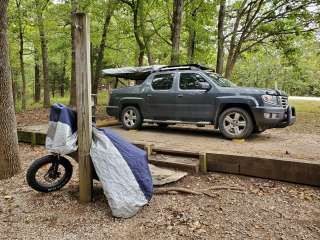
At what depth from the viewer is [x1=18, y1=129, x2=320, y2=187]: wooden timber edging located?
4.41 metres

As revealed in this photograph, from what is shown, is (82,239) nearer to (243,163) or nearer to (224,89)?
(243,163)

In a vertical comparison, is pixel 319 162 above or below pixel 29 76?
below

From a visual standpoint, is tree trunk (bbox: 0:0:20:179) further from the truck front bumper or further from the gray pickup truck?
the truck front bumper

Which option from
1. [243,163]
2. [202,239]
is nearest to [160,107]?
[243,163]

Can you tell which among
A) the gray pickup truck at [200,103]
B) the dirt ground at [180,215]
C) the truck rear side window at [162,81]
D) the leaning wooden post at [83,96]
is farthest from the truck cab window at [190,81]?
the leaning wooden post at [83,96]

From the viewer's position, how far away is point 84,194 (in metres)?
4.06

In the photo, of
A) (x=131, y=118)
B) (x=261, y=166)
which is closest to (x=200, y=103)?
(x=131, y=118)

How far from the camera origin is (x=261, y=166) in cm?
471

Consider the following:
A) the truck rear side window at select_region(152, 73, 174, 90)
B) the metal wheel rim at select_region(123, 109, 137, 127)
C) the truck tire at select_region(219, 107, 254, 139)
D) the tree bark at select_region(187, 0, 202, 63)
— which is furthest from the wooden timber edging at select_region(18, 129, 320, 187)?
the tree bark at select_region(187, 0, 202, 63)

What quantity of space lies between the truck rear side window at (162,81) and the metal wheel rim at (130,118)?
3.15ft

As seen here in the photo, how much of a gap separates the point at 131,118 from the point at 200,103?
218 cm

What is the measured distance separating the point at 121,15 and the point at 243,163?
43.6 ft

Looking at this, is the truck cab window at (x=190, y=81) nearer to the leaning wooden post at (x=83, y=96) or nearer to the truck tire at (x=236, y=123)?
the truck tire at (x=236, y=123)

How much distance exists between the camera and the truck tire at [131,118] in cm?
815
